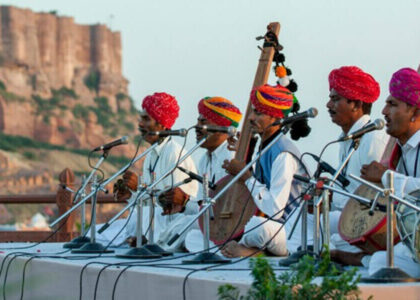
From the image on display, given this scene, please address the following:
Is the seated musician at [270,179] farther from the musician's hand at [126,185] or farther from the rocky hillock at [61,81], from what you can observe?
the rocky hillock at [61,81]

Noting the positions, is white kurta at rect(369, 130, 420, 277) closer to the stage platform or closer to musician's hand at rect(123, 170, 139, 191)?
the stage platform

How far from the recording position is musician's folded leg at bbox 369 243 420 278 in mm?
4465

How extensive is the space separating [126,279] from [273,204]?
1.26 meters

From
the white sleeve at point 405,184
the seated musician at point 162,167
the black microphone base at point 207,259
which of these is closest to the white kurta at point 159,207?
the seated musician at point 162,167

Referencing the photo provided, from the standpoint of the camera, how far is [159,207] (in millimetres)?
7582

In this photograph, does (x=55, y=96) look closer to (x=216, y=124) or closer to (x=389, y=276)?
(x=216, y=124)

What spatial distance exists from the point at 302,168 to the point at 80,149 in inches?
2723

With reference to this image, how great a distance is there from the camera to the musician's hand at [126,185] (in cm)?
702

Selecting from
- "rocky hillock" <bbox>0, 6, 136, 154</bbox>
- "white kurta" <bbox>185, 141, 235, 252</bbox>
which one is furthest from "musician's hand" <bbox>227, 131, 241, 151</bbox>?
"rocky hillock" <bbox>0, 6, 136, 154</bbox>

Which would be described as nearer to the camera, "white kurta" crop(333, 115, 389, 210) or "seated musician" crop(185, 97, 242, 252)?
"white kurta" crop(333, 115, 389, 210)

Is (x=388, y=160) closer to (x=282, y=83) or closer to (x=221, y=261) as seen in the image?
(x=221, y=261)

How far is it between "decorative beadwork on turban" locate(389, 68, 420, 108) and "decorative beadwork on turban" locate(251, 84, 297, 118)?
1.20 metres

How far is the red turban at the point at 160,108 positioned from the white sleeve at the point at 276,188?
1.74m

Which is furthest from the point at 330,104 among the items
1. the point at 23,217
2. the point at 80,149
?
the point at 80,149
